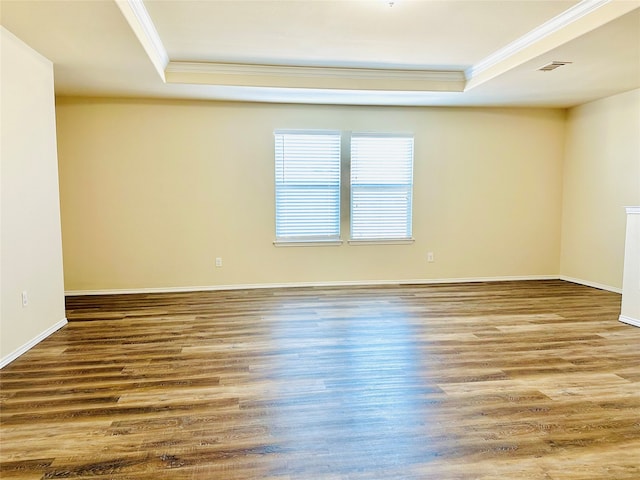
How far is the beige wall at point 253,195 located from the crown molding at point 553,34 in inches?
56.0

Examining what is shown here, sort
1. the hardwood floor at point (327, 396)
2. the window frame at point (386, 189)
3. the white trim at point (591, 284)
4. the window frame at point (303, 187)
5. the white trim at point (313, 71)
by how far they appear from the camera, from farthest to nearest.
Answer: the window frame at point (386, 189), the window frame at point (303, 187), the white trim at point (591, 284), the white trim at point (313, 71), the hardwood floor at point (327, 396)

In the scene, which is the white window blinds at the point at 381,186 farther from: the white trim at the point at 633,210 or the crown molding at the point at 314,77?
the white trim at the point at 633,210

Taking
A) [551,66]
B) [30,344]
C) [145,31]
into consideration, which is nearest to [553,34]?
[551,66]

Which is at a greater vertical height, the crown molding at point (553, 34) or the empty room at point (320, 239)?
the crown molding at point (553, 34)

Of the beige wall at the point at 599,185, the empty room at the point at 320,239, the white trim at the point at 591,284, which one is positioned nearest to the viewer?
the empty room at the point at 320,239

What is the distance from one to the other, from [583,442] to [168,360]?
257cm

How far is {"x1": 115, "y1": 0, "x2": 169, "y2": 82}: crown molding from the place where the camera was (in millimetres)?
2801

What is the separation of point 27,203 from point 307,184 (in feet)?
10.1

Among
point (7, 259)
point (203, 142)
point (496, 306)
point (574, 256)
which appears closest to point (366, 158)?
point (203, 142)

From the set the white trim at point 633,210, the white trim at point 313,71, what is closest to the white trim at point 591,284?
the white trim at point 633,210

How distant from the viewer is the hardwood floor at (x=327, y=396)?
1825 mm

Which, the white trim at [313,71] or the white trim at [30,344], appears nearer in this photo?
the white trim at [30,344]

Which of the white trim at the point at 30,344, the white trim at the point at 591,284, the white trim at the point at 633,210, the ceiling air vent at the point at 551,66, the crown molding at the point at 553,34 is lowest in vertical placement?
the white trim at the point at 30,344

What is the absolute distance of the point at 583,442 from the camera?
197 cm
